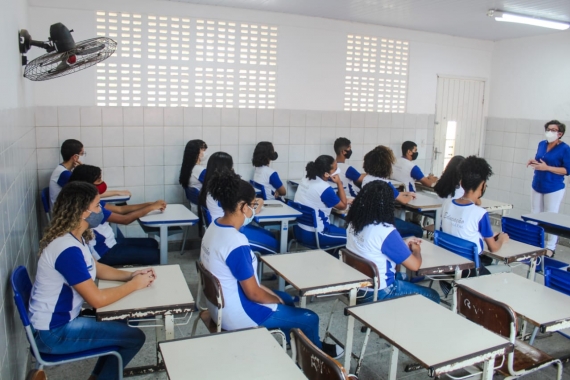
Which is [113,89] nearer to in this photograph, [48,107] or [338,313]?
[48,107]

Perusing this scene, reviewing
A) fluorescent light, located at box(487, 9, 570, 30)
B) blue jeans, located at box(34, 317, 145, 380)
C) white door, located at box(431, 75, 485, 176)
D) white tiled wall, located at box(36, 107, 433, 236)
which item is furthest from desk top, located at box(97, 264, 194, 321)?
white door, located at box(431, 75, 485, 176)

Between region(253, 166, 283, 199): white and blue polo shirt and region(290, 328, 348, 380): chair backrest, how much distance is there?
136 inches

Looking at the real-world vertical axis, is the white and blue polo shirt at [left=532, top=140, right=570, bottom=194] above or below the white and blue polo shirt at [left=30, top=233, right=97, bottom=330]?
above

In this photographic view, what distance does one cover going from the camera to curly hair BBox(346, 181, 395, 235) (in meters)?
2.96

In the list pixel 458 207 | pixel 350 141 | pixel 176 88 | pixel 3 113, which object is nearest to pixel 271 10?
pixel 176 88

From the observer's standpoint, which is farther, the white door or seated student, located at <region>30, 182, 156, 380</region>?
the white door

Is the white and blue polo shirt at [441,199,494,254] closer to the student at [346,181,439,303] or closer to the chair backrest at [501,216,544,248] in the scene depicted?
the student at [346,181,439,303]

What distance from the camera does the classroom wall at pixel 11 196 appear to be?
2104 mm

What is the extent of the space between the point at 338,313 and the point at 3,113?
2.79 metres

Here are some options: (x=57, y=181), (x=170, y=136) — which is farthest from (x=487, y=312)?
(x=170, y=136)

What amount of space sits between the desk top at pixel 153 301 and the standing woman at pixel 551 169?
4.57 metres

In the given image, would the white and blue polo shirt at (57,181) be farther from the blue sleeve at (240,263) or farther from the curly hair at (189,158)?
the blue sleeve at (240,263)

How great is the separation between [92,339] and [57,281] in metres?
0.34

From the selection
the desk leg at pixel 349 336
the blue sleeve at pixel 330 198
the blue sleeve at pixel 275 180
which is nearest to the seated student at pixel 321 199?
the blue sleeve at pixel 330 198
